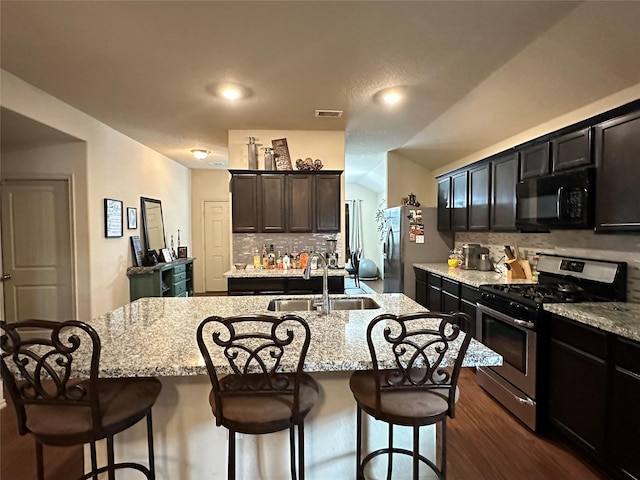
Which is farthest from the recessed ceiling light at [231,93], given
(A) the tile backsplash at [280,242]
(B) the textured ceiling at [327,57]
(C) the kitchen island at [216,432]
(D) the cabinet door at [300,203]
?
(C) the kitchen island at [216,432]

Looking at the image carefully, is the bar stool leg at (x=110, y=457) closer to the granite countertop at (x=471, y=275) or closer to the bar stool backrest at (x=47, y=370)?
the bar stool backrest at (x=47, y=370)

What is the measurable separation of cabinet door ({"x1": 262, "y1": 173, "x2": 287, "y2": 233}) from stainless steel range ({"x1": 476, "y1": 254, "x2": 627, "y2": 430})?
240cm

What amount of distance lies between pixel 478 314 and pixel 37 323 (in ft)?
9.89

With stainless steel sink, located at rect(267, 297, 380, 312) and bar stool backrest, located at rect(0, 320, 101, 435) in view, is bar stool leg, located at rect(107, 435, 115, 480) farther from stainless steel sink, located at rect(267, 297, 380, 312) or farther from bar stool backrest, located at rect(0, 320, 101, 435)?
stainless steel sink, located at rect(267, 297, 380, 312)

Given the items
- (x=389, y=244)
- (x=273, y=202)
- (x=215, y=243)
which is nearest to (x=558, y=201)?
(x=273, y=202)

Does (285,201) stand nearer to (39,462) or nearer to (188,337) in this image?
(188,337)

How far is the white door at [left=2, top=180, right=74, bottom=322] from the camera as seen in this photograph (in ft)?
11.6

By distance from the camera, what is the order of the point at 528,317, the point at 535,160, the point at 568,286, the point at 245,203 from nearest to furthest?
the point at 528,317 < the point at 568,286 < the point at 535,160 < the point at 245,203

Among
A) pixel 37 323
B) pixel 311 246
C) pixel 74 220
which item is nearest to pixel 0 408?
pixel 74 220

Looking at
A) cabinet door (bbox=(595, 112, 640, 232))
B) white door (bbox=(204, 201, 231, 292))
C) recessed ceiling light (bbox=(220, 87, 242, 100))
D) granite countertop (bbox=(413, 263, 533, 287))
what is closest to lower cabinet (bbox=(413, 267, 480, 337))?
granite countertop (bbox=(413, 263, 533, 287))

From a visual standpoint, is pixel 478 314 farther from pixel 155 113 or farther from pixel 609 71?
pixel 155 113

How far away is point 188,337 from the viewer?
5.46ft

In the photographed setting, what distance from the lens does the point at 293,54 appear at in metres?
2.35

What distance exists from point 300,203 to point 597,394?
3.20 m
